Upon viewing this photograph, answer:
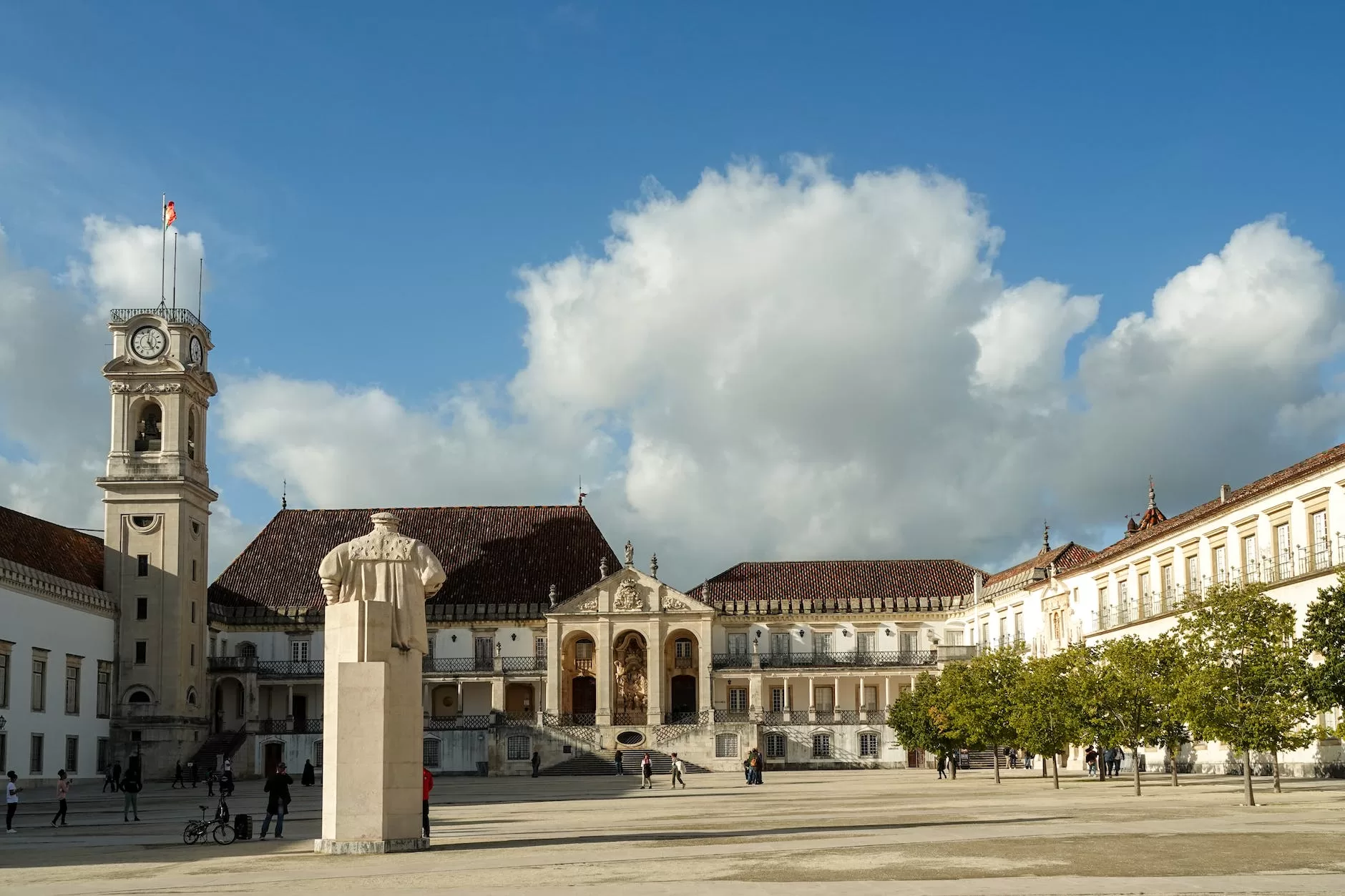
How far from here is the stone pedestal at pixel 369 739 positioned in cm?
2389

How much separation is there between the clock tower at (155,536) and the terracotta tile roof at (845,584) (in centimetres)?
2707

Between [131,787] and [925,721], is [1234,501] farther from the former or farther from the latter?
[131,787]

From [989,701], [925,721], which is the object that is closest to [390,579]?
[989,701]

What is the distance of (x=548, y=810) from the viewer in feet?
125

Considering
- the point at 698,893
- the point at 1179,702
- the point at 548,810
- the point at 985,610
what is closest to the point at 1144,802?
the point at 1179,702

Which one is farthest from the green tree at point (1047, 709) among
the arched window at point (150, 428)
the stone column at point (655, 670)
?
the arched window at point (150, 428)

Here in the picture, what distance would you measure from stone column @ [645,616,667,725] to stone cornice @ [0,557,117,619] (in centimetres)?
2628

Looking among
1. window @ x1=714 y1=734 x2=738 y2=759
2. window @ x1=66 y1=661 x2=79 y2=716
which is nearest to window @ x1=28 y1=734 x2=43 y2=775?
window @ x1=66 y1=661 x2=79 y2=716

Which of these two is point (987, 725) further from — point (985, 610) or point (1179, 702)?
point (985, 610)

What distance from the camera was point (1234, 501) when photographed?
5066 cm

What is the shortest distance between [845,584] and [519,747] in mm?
21685

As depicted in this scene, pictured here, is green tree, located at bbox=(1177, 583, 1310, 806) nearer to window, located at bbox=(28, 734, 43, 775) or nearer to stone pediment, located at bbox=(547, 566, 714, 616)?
window, located at bbox=(28, 734, 43, 775)

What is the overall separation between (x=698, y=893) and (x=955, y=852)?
240 inches

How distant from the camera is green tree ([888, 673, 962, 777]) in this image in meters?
58.6
